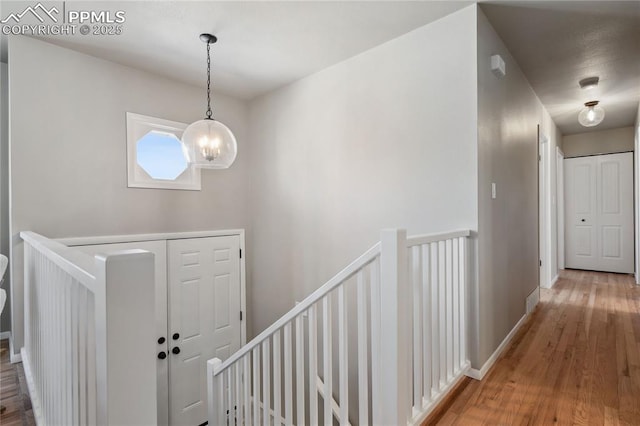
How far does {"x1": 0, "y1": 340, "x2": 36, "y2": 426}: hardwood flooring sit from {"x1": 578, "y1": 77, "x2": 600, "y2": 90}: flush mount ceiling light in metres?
5.13

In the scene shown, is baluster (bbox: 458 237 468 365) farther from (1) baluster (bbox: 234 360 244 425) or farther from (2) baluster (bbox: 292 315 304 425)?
(1) baluster (bbox: 234 360 244 425)

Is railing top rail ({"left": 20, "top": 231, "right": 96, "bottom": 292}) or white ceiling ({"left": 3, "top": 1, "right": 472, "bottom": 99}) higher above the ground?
white ceiling ({"left": 3, "top": 1, "right": 472, "bottom": 99})

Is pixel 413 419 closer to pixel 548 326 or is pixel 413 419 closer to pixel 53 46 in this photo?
pixel 548 326

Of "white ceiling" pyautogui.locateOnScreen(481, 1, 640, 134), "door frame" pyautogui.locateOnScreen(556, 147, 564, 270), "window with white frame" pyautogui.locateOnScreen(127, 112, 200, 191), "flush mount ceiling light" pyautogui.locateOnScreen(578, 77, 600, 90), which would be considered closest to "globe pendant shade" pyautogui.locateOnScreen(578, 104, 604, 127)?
"white ceiling" pyautogui.locateOnScreen(481, 1, 640, 134)

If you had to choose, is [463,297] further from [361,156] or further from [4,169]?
[4,169]

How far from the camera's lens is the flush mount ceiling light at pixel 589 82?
3293mm

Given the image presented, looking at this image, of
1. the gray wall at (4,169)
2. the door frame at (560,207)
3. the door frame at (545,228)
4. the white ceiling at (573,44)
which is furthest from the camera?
the door frame at (560,207)

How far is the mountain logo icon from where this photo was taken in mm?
2178

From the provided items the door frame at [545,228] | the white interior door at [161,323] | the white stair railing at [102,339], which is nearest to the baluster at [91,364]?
the white stair railing at [102,339]

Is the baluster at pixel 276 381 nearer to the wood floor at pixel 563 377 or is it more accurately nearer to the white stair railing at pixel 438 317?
the white stair railing at pixel 438 317

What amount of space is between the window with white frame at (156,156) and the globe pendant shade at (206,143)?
3.32ft

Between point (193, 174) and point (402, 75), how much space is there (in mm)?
2288

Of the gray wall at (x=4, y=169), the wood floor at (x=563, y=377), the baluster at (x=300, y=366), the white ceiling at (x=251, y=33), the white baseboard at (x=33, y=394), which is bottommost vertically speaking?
the wood floor at (x=563, y=377)

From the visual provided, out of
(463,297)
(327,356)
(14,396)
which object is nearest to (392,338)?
(327,356)
